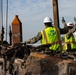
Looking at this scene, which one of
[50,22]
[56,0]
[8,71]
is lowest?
[8,71]

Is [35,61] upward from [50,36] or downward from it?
downward

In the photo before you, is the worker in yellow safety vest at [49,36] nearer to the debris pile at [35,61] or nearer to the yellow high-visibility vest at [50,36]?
the yellow high-visibility vest at [50,36]

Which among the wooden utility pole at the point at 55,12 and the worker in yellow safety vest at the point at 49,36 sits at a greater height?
the wooden utility pole at the point at 55,12

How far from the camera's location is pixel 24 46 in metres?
8.97

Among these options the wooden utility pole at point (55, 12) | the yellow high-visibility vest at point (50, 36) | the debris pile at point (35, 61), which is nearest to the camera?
the debris pile at point (35, 61)

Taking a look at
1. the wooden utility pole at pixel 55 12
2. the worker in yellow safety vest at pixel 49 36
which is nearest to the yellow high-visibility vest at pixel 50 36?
the worker in yellow safety vest at pixel 49 36

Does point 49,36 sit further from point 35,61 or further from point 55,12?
point 55,12

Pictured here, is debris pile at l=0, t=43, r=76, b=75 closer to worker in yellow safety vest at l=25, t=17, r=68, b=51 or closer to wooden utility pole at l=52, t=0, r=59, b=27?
worker in yellow safety vest at l=25, t=17, r=68, b=51

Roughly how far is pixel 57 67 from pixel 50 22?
2.98 metres

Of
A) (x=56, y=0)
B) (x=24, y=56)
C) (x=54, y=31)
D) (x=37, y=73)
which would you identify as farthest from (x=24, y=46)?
(x=56, y=0)

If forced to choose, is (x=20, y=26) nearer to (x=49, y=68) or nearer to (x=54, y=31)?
(x=54, y=31)

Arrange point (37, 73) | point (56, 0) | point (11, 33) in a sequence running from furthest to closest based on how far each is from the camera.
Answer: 1. point (11, 33)
2. point (56, 0)
3. point (37, 73)

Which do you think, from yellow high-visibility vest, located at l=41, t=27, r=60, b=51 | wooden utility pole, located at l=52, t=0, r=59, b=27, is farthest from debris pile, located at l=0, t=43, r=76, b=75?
wooden utility pole, located at l=52, t=0, r=59, b=27

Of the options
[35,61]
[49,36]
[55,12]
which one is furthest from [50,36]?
[55,12]
